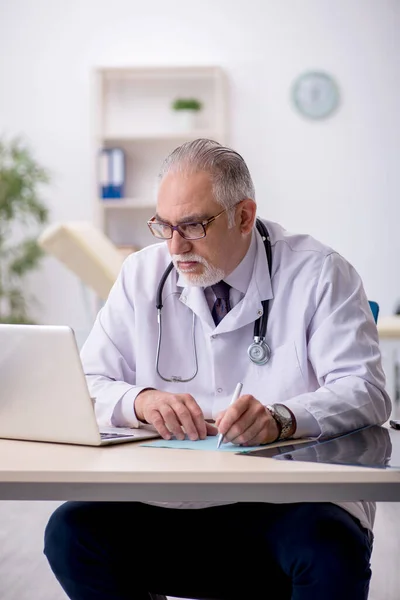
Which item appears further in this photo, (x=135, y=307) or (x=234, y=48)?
(x=234, y=48)

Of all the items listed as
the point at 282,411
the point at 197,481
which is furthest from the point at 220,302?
the point at 197,481

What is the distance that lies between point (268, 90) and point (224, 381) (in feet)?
15.3

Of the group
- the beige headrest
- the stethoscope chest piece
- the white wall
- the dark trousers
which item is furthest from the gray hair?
the white wall

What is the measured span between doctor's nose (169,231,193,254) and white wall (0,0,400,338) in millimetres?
4464

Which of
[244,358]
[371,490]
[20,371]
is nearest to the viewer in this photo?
[371,490]

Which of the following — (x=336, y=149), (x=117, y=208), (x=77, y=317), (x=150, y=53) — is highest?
(x=150, y=53)

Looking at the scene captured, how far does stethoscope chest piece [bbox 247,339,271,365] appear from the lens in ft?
5.26

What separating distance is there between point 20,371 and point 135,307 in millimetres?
510

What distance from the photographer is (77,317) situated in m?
6.14

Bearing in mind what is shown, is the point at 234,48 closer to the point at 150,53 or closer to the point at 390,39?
the point at 150,53

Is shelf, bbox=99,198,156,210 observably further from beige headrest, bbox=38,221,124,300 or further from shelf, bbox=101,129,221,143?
beige headrest, bbox=38,221,124,300

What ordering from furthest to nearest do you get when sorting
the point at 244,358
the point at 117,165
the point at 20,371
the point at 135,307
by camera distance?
1. the point at 117,165
2. the point at 135,307
3. the point at 244,358
4. the point at 20,371

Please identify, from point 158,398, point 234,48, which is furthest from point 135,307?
point 234,48

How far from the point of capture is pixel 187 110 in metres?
5.79
